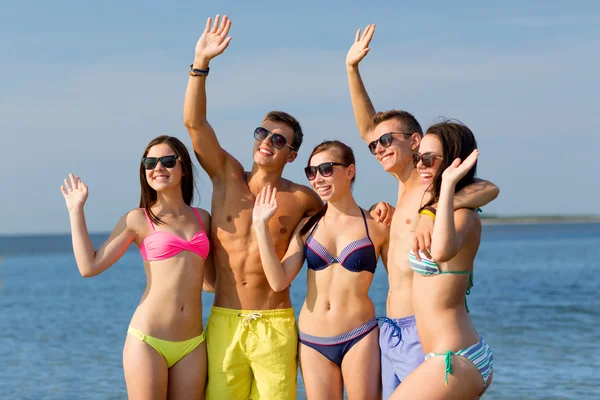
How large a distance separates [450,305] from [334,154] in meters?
1.83

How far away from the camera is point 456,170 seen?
4.61m

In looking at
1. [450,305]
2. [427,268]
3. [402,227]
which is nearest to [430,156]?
[427,268]

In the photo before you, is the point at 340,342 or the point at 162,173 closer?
the point at 340,342

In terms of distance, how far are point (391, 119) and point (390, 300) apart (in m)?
1.44

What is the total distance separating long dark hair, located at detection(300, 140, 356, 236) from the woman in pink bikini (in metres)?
0.86

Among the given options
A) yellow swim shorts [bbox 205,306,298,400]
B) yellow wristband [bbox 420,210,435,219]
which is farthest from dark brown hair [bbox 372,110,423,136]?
yellow swim shorts [bbox 205,306,298,400]

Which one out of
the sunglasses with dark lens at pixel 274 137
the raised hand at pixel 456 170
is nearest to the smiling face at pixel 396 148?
the sunglasses with dark lens at pixel 274 137

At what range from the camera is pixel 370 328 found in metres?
6.00

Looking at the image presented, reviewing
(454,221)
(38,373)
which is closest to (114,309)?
(38,373)

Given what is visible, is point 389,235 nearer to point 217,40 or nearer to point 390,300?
A: point 390,300

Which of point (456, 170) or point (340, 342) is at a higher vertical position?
point (456, 170)

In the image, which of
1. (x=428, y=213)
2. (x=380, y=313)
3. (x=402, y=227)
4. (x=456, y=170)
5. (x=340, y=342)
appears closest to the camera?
(x=456, y=170)

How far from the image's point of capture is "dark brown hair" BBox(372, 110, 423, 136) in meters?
6.15

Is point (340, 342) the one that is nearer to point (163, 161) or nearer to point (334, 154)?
point (334, 154)
